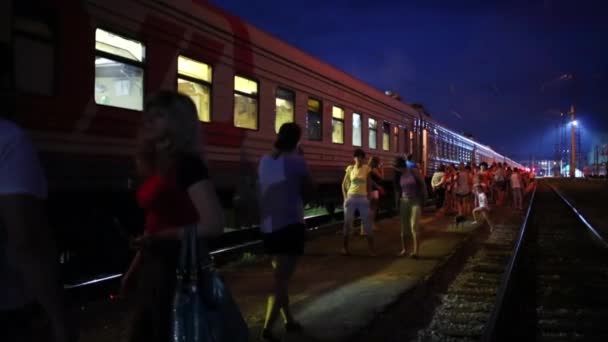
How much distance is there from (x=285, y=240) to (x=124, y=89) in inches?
123

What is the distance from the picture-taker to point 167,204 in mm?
2303

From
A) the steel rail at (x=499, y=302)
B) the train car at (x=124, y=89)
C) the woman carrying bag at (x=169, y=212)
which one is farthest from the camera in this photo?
the train car at (x=124, y=89)


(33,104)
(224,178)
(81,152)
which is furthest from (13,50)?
(224,178)

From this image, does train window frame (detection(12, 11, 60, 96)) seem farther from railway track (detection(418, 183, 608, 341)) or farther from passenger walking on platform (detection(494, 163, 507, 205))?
passenger walking on platform (detection(494, 163, 507, 205))

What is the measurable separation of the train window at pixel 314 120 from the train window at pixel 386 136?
444 centimetres

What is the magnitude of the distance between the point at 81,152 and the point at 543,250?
311 inches

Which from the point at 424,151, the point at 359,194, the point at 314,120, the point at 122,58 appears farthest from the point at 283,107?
the point at 424,151

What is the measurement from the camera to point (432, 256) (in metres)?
9.11

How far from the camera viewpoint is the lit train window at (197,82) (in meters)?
7.43

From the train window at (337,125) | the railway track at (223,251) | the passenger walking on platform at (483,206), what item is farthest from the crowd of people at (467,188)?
the train window at (337,125)

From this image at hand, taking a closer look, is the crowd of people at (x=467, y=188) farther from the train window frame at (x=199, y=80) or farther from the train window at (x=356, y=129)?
the train window frame at (x=199, y=80)

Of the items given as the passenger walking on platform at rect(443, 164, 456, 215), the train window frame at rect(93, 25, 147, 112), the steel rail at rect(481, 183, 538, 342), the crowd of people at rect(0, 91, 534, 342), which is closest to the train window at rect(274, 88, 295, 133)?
the train window frame at rect(93, 25, 147, 112)

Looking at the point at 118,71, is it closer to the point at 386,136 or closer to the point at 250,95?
the point at 250,95

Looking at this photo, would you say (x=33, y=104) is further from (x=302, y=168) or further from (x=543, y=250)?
(x=543, y=250)
